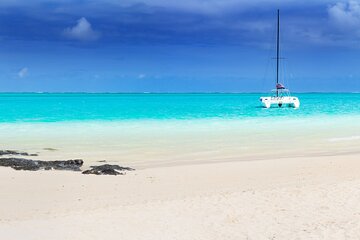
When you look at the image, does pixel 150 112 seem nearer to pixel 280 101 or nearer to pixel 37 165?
pixel 280 101

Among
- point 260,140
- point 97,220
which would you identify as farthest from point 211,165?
point 260,140

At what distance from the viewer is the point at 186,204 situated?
1112 cm

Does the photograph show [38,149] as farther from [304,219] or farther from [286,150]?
[304,219]

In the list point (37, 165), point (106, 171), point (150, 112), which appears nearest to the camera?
point (106, 171)

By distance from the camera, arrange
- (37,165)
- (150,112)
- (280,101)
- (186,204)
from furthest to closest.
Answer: (280,101) → (150,112) → (37,165) → (186,204)

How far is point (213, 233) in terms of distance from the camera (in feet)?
30.0

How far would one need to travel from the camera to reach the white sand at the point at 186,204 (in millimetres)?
9172

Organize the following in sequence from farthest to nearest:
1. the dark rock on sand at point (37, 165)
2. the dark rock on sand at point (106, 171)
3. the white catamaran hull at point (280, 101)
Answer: the white catamaran hull at point (280, 101), the dark rock on sand at point (37, 165), the dark rock on sand at point (106, 171)

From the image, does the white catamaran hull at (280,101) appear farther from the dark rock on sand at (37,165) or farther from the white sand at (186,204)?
the dark rock on sand at (37,165)

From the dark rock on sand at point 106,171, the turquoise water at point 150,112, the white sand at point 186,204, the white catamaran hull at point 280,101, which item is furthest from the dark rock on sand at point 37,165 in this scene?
the white catamaran hull at point 280,101

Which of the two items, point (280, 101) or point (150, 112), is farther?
point (280, 101)

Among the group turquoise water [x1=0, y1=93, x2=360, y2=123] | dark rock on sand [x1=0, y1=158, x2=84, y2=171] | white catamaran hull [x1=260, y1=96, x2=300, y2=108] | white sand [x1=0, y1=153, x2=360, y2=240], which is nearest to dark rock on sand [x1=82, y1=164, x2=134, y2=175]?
white sand [x1=0, y1=153, x2=360, y2=240]

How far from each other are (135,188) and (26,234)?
4766mm

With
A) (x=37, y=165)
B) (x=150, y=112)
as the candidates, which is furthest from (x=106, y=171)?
(x=150, y=112)
